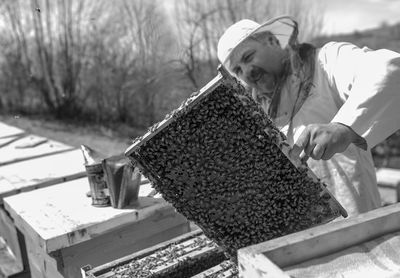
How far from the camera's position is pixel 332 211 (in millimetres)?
1465

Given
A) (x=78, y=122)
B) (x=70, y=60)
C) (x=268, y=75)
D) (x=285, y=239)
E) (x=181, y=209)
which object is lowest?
(x=78, y=122)

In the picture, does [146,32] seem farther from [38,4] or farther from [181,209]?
[181,209]

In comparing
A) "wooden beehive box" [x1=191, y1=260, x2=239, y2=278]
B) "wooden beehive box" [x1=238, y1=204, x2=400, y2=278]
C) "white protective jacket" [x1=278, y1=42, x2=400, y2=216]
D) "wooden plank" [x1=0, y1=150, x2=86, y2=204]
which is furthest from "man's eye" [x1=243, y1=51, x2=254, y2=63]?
"wooden plank" [x1=0, y1=150, x2=86, y2=204]

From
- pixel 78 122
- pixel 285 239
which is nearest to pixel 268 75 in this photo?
pixel 285 239

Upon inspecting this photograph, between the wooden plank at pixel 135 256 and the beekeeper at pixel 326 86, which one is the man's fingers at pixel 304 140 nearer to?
the beekeeper at pixel 326 86

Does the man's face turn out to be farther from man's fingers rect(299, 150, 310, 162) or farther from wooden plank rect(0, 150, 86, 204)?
wooden plank rect(0, 150, 86, 204)

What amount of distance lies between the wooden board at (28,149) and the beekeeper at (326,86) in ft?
7.11

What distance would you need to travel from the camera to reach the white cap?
1.95m

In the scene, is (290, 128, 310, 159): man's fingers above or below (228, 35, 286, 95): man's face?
below

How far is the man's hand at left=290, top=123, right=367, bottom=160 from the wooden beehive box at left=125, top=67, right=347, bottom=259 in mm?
51

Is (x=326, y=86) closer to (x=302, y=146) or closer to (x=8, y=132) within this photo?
(x=302, y=146)

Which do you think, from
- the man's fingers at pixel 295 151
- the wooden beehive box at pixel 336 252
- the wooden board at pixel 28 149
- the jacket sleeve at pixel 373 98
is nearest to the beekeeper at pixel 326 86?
the jacket sleeve at pixel 373 98

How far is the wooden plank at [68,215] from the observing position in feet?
6.12

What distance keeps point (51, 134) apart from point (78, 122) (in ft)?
4.43
